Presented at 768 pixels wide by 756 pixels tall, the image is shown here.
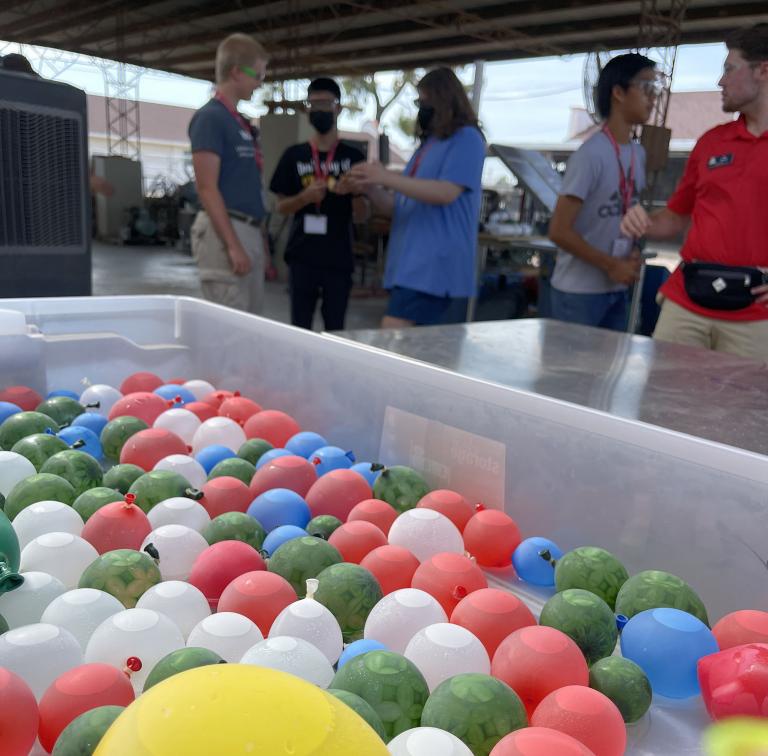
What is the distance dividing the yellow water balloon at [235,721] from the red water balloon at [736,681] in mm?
531

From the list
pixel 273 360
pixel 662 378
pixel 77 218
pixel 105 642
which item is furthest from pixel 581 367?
pixel 77 218

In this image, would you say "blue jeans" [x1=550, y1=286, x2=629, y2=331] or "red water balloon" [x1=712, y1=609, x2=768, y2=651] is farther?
"blue jeans" [x1=550, y1=286, x2=629, y2=331]

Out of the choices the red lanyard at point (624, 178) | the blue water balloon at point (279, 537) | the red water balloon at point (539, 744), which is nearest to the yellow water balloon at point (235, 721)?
the red water balloon at point (539, 744)

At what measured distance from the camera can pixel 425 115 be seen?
6.88 ft

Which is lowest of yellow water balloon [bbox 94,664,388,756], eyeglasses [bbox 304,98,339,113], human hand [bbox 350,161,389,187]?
yellow water balloon [bbox 94,664,388,756]

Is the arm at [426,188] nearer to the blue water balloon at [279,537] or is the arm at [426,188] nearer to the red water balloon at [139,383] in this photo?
the red water balloon at [139,383]

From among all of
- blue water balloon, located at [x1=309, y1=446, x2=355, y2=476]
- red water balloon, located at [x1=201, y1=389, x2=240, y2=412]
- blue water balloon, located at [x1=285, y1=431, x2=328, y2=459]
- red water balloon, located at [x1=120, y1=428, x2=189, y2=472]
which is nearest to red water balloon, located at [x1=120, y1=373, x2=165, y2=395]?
red water balloon, located at [x1=201, y1=389, x2=240, y2=412]

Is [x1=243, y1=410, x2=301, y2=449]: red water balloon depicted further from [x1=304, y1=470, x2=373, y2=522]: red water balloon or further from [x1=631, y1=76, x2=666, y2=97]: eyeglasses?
[x1=631, y1=76, x2=666, y2=97]: eyeglasses

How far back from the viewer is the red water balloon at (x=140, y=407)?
1.68 meters

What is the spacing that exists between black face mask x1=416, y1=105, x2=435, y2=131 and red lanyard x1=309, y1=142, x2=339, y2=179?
0.52 metres

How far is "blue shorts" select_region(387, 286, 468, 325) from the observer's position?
2207mm

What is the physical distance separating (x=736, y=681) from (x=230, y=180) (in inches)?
80.0

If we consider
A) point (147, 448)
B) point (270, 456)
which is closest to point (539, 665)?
point (270, 456)

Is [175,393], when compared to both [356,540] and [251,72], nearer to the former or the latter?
[356,540]
